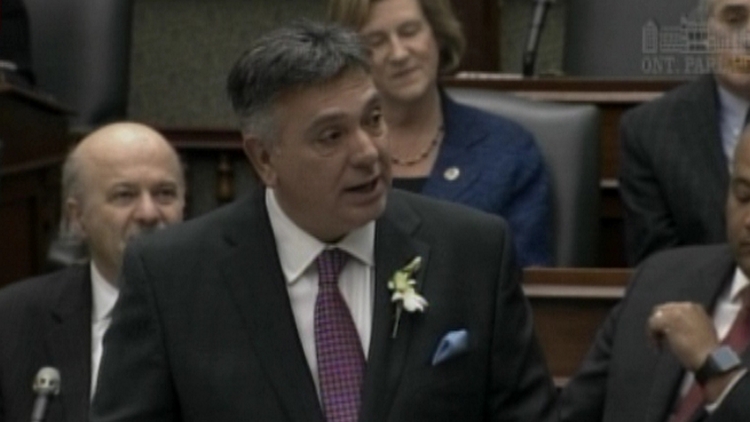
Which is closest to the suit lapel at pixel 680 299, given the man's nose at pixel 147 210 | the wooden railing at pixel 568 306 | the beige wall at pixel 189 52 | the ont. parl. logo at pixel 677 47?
the wooden railing at pixel 568 306

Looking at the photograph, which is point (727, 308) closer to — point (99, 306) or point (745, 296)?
point (745, 296)

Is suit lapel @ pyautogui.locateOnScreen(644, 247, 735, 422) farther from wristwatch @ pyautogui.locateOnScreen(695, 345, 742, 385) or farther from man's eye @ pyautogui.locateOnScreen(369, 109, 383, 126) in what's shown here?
man's eye @ pyautogui.locateOnScreen(369, 109, 383, 126)

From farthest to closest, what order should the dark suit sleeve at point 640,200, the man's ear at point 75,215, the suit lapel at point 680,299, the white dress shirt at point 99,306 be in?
1. the dark suit sleeve at point 640,200
2. the man's ear at point 75,215
3. the white dress shirt at point 99,306
4. the suit lapel at point 680,299

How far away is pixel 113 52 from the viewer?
21.9 feet

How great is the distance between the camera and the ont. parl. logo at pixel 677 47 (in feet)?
20.0

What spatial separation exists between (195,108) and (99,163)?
2748mm

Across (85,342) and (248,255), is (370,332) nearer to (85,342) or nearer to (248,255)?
(248,255)

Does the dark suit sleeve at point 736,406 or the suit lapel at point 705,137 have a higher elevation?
the suit lapel at point 705,137

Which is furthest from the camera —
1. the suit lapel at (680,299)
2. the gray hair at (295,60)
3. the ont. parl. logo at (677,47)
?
the ont. parl. logo at (677,47)

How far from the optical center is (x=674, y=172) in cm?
515

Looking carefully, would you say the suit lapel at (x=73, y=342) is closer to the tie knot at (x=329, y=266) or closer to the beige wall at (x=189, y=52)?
the tie knot at (x=329, y=266)

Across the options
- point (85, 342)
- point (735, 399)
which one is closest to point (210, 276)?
point (735, 399)

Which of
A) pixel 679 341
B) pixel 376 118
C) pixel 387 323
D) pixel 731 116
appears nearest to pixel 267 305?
pixel 387 323

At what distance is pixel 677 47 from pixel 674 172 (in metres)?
1.14
